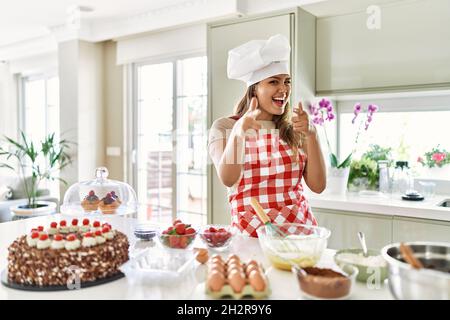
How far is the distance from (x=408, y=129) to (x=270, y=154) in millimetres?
1806

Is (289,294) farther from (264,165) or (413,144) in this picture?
(413,144)

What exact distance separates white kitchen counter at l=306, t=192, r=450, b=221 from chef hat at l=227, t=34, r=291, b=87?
46.4 inches

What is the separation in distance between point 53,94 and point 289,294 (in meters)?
4.97

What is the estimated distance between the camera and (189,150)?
159 inches

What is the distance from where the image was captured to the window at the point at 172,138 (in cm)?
394

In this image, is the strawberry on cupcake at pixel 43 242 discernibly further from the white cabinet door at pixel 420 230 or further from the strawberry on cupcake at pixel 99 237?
the white cabinet door at pixel 420 230

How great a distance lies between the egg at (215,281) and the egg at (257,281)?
6cm

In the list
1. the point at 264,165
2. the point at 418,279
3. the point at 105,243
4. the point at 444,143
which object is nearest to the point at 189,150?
the point at 444,143

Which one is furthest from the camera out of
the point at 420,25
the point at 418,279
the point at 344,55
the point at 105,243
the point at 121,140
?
the point at 121,140

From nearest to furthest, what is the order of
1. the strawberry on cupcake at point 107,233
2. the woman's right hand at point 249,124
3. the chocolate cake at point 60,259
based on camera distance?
the chocolate cake at point 60,259 < the strawberry on cupcake at point 107,233 < the woman's right hand at point 249,124

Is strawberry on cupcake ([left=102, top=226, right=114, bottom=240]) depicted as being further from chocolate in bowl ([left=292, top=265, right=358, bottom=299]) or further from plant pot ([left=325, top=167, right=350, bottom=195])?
plant pot ([left=325, top=167, right=350, bottom=195])

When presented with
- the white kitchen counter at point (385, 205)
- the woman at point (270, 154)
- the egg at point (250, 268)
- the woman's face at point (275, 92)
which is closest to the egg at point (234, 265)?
the egg at point (250, 268)

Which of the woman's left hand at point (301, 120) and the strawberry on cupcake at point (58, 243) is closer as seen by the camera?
the strawberry on cupcake at point (58, 243)

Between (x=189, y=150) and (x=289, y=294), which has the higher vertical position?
(x=189, y=150)
